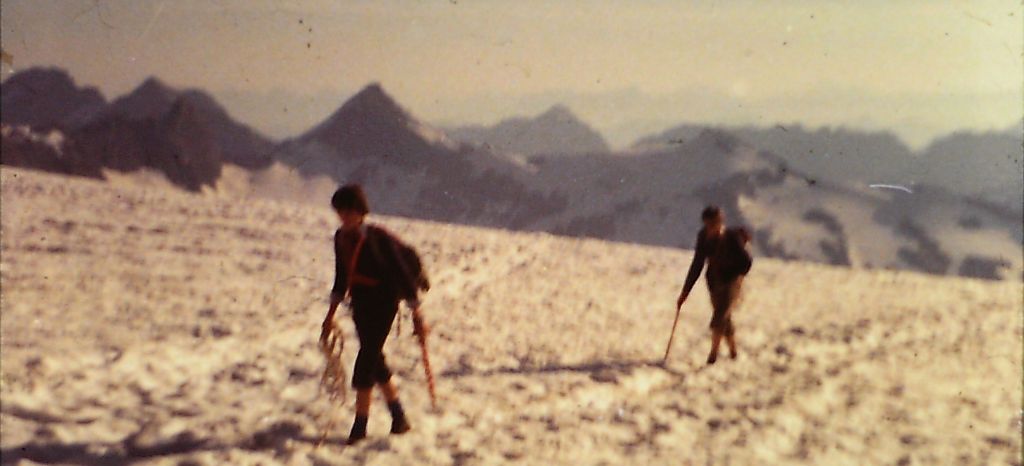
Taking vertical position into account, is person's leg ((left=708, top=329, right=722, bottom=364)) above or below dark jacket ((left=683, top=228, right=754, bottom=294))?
below

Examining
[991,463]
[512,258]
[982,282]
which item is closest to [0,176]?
[512,258]

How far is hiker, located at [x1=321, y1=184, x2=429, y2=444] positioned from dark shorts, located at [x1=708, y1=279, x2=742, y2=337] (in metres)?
3.62

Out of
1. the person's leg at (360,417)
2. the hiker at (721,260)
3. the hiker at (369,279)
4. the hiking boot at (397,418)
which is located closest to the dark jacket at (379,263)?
the hiker at (369,279)

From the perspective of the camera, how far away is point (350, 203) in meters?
4.34

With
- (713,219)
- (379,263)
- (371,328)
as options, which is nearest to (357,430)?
(371,328)

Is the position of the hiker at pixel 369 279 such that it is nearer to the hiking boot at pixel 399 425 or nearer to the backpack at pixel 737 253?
the hiking boot at pixel 399 425

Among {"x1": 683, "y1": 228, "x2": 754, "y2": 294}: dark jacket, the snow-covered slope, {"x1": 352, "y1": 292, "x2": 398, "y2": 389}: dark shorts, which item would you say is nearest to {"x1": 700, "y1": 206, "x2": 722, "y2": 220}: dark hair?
{"x1": 683, "y1": 228, "x2": 754, "y2": 294}: dark jacket

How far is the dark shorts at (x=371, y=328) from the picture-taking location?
454cm

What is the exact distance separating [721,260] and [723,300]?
40 centimetres

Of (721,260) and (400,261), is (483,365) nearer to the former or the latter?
(721,260)

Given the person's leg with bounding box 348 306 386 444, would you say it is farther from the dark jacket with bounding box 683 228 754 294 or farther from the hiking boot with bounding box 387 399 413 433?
the dark jacket with bounding box 683 228 754 294

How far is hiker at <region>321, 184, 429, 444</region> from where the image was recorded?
446 cm

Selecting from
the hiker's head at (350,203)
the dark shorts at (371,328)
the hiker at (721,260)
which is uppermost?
the hiker's head at (350,203)

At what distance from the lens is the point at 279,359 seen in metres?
6.84
